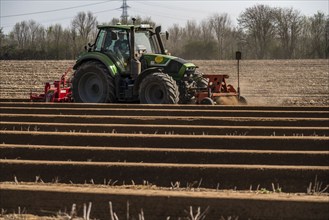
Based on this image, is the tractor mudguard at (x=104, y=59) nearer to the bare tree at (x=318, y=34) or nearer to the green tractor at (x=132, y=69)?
the green tractor at (x=132, y=69)

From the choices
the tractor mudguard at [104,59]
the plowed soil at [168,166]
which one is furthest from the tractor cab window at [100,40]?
the plowed soil at [168,166]

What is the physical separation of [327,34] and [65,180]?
4618 cm

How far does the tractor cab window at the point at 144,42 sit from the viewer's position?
10609mm

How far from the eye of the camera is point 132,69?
10344mm

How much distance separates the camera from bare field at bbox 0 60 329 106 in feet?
58.6

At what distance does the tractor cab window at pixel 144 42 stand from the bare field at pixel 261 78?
5.52 m

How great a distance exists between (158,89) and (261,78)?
14586 millimetres

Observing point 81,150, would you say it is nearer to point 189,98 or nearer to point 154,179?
point 154,179

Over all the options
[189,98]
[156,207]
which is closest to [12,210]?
[156,207]

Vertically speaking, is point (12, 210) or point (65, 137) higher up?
point (65, 137)

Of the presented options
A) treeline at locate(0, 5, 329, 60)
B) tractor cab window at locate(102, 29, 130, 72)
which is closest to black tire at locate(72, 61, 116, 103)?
tractor cab window at locate(102, 29, 130, 72)

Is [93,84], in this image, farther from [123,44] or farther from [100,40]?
[123,44]

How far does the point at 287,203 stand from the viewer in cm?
361

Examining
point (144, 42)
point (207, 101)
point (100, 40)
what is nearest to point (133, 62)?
point (144, 42)
